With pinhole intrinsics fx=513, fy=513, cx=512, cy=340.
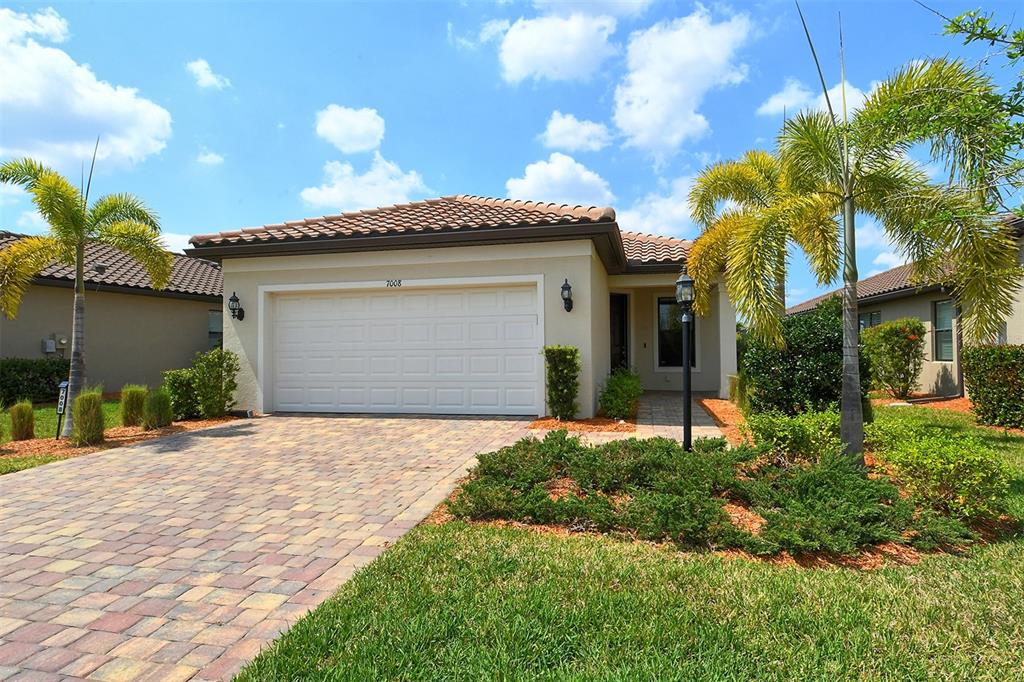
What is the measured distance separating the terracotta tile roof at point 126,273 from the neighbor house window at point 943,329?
66.0 ft

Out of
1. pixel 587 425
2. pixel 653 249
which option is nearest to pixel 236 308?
pixel 587 425

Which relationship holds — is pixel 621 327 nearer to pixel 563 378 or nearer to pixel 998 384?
pixel 563 378

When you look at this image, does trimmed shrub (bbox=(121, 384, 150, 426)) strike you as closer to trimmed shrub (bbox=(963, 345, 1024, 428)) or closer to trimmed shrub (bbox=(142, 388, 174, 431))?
trimmed shrub (bbox=(142, 388, 174, 431))

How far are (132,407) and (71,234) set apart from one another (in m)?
3.11

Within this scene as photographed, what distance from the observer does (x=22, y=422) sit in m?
8.30

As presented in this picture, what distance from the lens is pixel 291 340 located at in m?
11.1

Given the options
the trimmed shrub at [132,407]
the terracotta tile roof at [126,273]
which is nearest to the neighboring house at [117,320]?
the terracotta tile roof at [126,273]

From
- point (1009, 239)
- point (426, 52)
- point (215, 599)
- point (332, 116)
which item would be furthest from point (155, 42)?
point (1009, 239)

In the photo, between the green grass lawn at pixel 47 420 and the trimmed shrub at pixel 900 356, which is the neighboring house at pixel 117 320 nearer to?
the green grass lawn at pixel 47 420

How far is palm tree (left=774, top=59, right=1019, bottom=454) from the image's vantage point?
15.9 ft

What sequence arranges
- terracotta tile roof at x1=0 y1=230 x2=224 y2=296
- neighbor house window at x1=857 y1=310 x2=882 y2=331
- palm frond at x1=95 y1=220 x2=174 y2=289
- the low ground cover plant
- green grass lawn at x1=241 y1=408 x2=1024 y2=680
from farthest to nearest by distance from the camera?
1. neighbor house window at x1=857 y1=310 x2=882 y2=331
2. terracotta tile roof at x1=0 y1=230 x2=224 y2=296
3. palm frond at x1=95 y1=220 x2=174 y2=289
4. the low ground cover plant
5. green grass lawn at x1=241 y1=408 x2=1024 y2=680

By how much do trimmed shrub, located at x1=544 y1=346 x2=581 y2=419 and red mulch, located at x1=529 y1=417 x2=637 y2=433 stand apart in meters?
0.20

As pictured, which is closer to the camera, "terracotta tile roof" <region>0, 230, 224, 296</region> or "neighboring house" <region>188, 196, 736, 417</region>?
"neighboring house" <region>188, 196, 736, 417</region>

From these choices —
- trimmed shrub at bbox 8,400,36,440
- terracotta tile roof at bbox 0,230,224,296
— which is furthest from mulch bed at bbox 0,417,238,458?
terracotta tile roof at bbox 0,230,224,296
